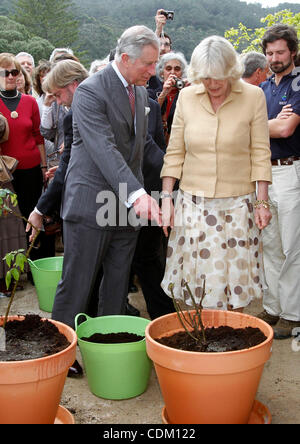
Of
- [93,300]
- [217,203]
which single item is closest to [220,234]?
[217,203]

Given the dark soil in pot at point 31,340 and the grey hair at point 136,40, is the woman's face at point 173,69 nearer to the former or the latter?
the grey hair at point 136,40

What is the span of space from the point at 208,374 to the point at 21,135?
3.21 metres

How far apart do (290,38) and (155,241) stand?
5.21ft

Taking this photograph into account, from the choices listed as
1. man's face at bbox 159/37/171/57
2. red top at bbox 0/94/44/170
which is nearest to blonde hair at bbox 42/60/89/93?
red top at bbox 0/94/44/170

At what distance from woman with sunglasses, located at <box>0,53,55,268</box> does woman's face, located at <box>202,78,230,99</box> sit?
241cm

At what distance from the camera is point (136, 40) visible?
2.58m

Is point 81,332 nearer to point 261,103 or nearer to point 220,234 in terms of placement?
point 220,234

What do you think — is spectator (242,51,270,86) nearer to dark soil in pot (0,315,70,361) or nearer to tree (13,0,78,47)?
dark soil in pot (0,315,70,361)

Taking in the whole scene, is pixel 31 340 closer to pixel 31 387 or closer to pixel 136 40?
pixel 31 387

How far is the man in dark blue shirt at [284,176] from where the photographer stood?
3457mm

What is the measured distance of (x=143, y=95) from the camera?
2.96 meters

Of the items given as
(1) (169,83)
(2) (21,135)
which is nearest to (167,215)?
(1) (169,83)

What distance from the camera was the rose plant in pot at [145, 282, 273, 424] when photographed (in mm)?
2104

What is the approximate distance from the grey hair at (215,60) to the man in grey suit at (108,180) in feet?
0.72
